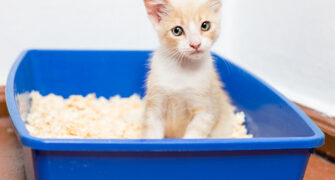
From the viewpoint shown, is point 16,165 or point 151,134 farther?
point 16,165

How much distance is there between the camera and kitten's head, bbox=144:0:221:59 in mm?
912

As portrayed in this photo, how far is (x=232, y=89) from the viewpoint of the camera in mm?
1538

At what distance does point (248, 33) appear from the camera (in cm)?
181

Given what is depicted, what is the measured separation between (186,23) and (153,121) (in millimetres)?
369

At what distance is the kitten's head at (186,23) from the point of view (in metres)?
0.91

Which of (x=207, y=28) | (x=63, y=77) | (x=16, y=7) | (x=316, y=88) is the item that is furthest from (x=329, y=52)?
(x=16, y=7)

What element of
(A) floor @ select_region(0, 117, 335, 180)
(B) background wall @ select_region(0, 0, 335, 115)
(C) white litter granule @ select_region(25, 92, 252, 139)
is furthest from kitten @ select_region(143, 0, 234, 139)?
(B) background wall @ select_region(0, 0, 335, 115)

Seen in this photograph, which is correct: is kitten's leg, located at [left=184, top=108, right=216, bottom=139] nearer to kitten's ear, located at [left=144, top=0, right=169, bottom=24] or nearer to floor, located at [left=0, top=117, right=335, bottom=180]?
kitten's ear, located at [left=144, top=0, right=169, bottom=24]

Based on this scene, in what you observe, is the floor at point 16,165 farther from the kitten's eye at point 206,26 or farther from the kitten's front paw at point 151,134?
the kitten's eye at point 206,26

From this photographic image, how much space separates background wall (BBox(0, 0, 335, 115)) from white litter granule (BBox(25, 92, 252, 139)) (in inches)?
13.0

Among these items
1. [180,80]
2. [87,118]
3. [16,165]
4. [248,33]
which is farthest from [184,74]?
[248,33]

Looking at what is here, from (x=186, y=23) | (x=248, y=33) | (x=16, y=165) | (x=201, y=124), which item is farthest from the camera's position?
(x=248, y=33)

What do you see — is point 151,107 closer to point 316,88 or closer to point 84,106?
point 84,106

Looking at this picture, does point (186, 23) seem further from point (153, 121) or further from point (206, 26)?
point (153, 121)
